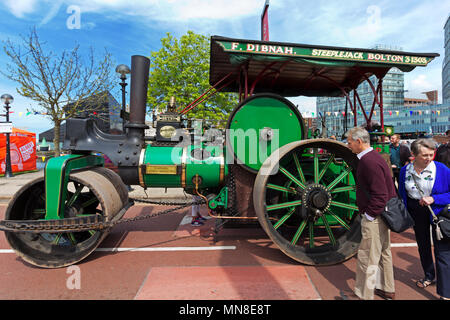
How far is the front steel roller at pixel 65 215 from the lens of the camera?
9.59 ft

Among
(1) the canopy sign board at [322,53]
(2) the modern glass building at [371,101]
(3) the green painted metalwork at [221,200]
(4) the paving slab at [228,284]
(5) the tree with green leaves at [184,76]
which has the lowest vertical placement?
(4) the paving slab at [228,284]

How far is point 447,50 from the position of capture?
66.2 meters

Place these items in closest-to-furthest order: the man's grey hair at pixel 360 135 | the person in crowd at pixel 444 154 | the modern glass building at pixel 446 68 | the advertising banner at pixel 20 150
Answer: the man's grey hair at pixel 360 135 < the person in crowd at pixel 444 154 < the advertising banner at pixel 20 150 < the modern glass building at pixel 446 68

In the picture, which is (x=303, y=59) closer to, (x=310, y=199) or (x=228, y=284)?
(x=310, y=199)

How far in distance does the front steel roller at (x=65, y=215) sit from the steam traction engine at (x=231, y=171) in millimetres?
12

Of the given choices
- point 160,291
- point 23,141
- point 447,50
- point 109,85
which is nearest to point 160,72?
point 109,85

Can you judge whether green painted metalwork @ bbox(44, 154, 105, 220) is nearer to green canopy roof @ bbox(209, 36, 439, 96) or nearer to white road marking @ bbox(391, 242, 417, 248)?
green canopy roof @ bbox(209, 36, 439, 96)

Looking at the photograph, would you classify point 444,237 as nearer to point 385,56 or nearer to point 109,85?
point 385,56

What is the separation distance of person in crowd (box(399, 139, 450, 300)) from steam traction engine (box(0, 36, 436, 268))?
663mm

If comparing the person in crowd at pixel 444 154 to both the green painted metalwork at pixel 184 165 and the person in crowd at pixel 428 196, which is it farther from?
the green painted metalwork at pixel 184 165

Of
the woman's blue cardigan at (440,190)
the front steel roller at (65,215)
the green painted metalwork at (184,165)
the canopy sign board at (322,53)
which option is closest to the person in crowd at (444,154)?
the canopy sign board at (322,53)

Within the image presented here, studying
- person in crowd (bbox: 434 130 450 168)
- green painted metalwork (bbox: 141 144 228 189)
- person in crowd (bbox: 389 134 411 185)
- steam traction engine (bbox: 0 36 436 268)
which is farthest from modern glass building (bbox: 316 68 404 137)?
green painted metalwork (bbox: 141 144 228 189)
